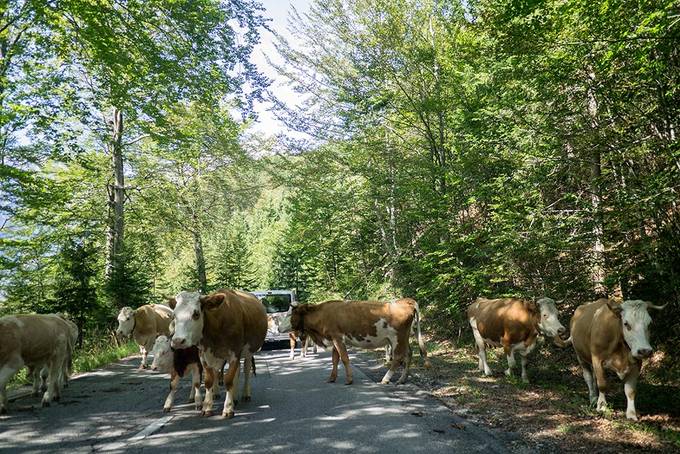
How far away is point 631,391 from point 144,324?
10715 mm

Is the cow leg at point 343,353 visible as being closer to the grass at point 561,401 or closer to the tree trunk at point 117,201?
the grass at point 561,401

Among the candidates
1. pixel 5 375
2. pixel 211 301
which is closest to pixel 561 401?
pixel 211 301

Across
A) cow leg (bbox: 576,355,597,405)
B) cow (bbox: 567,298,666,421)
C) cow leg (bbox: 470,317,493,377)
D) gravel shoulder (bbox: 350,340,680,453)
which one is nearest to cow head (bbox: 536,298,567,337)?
gravel shoulder (bbox: 350,340,680,453)

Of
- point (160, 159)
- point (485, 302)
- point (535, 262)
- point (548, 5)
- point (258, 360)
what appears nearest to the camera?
point (548, 5)

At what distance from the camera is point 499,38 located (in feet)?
28.8

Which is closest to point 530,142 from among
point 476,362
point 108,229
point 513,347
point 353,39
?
point 513,347

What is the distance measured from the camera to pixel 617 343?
6.21 meters

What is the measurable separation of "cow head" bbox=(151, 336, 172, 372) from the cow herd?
2 cm

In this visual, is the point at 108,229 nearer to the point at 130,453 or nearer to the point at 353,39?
the point at 353,39

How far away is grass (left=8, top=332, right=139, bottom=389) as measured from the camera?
10.7 metres

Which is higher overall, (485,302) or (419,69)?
(419,69)

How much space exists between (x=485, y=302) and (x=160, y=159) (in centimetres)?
2215

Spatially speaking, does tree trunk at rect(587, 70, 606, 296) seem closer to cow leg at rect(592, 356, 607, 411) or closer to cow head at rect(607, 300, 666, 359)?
cow head at rect(607, 300, 666, 359)

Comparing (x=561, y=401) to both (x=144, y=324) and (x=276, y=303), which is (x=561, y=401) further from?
(x=276, y=303)
